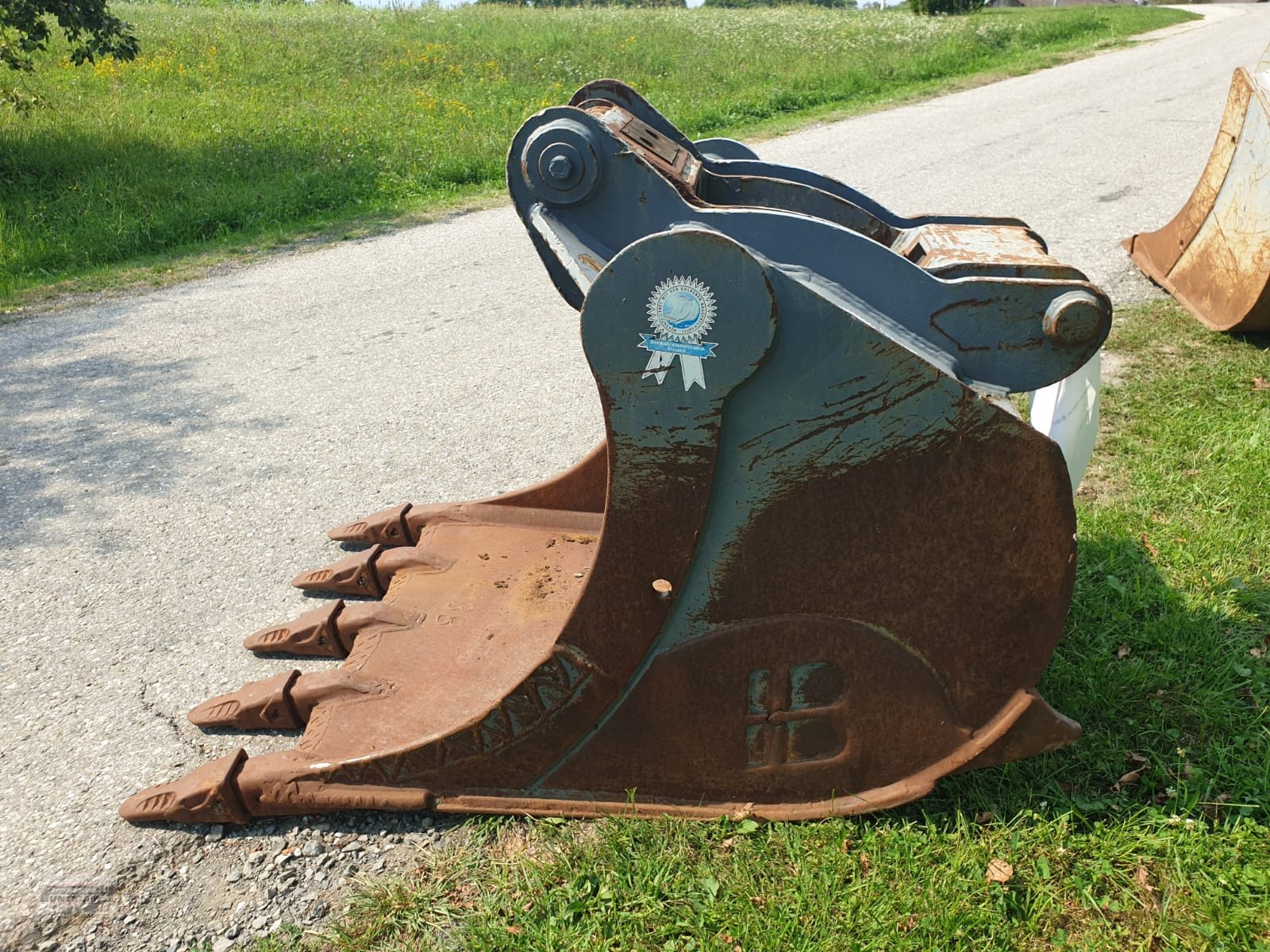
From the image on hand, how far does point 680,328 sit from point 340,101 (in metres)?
11.3

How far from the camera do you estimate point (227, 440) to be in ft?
14.5

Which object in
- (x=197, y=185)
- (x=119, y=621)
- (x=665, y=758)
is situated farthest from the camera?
(x=197, y=185)

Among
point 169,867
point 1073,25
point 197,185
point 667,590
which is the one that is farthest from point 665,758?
point 1073,25

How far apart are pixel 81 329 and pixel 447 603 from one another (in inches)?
166

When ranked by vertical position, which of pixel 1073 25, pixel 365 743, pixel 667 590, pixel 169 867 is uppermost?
pixel 1073 25

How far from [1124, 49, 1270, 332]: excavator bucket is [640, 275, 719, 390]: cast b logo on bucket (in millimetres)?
3854

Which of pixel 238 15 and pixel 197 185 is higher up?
pixel 238 15

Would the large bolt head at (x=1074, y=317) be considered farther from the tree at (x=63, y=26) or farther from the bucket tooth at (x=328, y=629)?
the tree at (x=63, y=26)

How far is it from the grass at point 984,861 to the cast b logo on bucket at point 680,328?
3.41ft

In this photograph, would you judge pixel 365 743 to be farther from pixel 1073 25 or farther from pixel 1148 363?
pixel 1073 25

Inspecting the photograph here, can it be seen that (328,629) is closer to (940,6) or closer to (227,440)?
(227,440)

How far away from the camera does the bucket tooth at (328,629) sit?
2814mm

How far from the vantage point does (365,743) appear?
2.34 m

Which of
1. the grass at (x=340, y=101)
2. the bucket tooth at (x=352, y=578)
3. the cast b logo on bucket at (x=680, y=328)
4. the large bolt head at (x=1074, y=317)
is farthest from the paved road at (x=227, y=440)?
the large bolt head at (x=1074, y=317)
